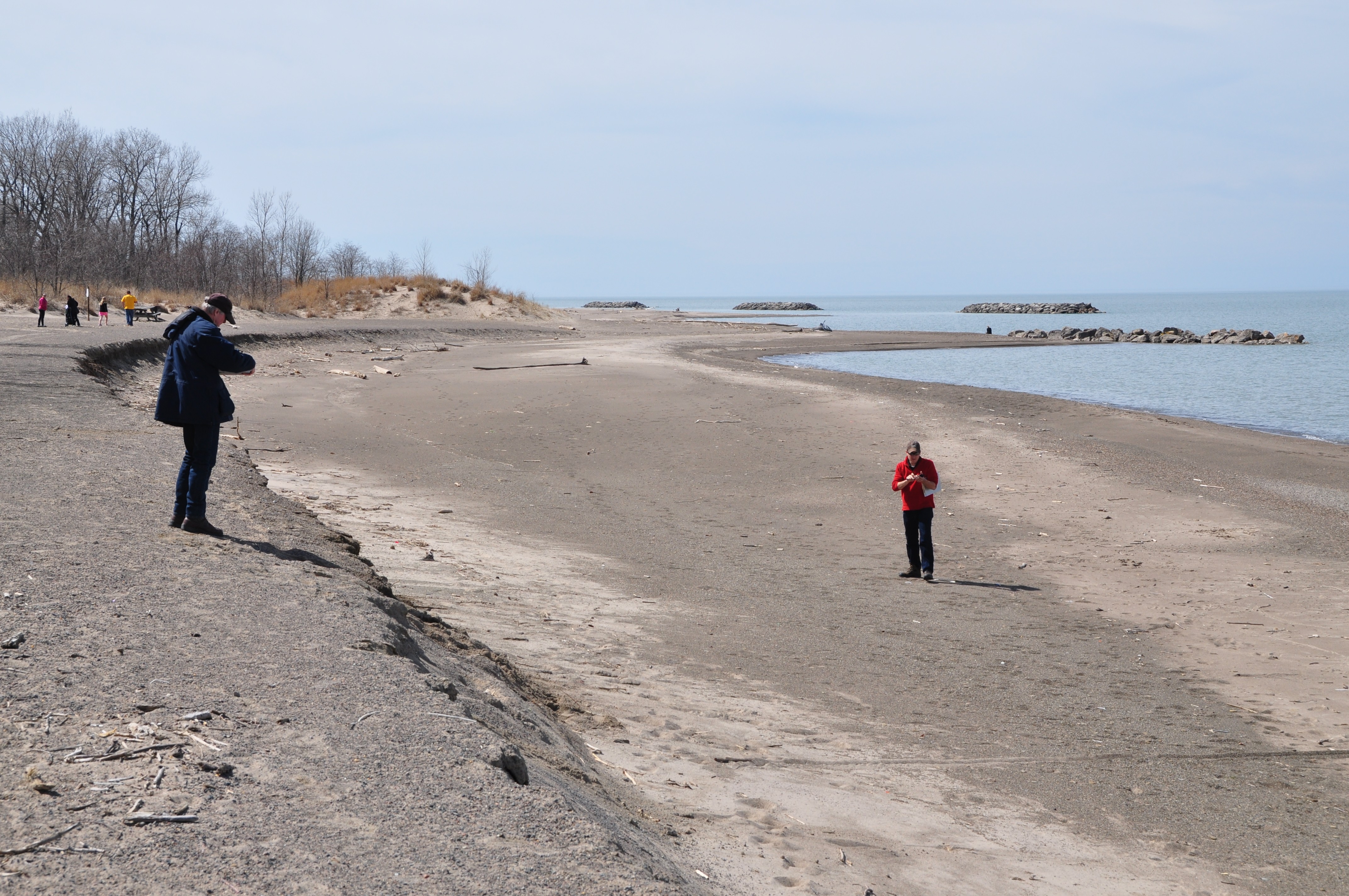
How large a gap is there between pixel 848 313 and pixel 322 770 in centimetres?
15310

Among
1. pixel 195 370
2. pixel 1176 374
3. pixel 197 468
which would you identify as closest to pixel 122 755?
pixel 197 468

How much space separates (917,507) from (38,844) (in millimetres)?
8455

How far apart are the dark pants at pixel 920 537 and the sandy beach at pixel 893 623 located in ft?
0.84

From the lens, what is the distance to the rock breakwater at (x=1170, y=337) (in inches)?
2569

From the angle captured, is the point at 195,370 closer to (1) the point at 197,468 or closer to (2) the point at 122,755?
(1) the point at 197,468

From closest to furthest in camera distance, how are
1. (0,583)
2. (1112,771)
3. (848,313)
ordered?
(0,583), (1112,771), (848,313)

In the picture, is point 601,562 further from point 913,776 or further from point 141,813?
point 141,813

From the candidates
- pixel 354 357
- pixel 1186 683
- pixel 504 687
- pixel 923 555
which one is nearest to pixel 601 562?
pixel 923 555

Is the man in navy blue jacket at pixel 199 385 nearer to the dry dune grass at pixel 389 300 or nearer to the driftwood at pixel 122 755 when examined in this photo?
the driftwood at pixel 122 755

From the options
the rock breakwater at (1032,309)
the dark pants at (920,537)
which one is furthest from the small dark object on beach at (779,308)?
the dark pants at (920,537)

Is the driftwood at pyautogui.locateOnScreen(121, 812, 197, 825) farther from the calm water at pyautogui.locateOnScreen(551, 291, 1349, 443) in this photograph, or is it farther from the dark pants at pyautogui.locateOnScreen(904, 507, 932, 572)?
the calm water at pyautogui.locateOnScreen(551, 291, 1349, 443)

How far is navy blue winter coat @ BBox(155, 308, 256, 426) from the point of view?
6793 millimetres

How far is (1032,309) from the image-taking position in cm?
13688

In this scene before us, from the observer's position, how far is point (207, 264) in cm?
6128
